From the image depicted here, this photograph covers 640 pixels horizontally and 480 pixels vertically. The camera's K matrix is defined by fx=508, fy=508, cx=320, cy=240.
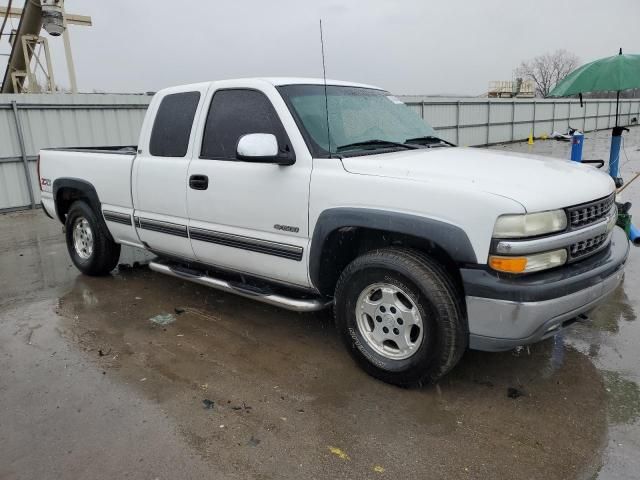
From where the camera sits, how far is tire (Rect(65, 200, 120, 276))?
17.7 feet

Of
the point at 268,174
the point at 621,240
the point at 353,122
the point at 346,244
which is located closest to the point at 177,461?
the point at 346,244

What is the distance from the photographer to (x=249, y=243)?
3.79 meters

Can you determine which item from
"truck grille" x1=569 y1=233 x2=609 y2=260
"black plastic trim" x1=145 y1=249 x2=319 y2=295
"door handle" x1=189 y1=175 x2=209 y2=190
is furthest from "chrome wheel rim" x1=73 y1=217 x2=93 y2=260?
"truck grille" x1=569 y1=233 x2=609 y2=260

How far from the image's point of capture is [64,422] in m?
2.97

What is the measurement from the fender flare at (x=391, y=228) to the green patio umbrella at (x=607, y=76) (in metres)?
4.06

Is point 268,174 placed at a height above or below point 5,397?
above

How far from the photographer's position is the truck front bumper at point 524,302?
2.67m

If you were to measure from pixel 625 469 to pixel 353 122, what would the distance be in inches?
106

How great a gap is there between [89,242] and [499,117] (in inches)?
894

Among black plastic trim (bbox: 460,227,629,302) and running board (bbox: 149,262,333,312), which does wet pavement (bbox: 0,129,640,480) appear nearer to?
running board (bbox: 149,262,333,312)

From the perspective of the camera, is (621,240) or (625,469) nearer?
(625,469)

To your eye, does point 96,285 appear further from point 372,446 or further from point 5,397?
point 372,446

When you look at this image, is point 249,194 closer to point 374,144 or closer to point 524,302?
point 374,144

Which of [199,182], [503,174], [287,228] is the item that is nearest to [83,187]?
[199,182]
